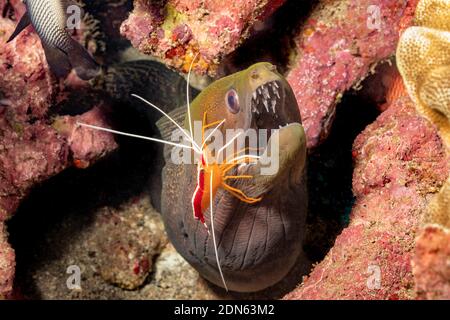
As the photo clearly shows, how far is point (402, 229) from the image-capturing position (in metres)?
2.14

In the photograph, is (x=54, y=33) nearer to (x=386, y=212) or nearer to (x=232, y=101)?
(x=232, y=101)

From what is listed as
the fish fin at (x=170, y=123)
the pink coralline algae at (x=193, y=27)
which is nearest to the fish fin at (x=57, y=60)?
the pink coralline algae at (x=193, y=27)

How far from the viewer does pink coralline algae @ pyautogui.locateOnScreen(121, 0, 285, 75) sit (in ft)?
8.13

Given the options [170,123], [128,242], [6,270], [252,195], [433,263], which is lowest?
[128,242]

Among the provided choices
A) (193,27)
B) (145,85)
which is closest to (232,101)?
(193,27)

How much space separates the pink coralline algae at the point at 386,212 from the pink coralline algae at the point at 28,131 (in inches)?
77.0

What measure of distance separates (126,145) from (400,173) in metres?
2.74

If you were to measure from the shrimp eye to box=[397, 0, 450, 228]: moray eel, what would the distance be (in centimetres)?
90

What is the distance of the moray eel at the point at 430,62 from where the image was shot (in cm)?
206

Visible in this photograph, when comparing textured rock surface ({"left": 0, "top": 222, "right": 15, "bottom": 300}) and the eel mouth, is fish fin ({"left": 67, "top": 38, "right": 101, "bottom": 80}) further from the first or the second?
the eel mouth

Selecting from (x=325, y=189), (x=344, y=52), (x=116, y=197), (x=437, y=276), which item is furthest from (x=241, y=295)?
(x=437, y=276)

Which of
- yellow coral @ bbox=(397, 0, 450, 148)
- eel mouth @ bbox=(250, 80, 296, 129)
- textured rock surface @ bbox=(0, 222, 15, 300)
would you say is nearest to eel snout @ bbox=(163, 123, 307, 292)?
eel mouth @ bbox=(250, 80, 296, 129)

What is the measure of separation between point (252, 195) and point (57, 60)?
1754 mm

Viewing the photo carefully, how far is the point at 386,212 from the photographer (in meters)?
2.26
